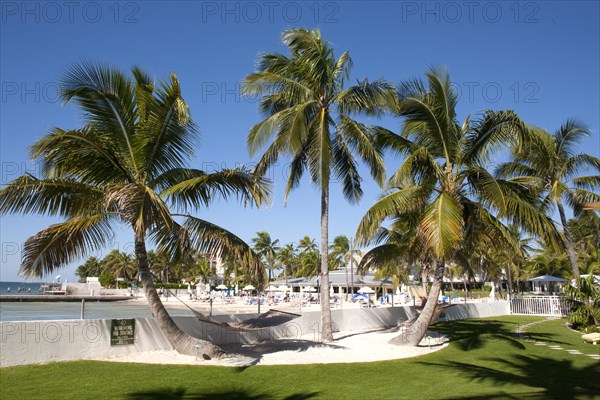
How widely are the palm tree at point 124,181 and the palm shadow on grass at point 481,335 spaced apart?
26.4 ft

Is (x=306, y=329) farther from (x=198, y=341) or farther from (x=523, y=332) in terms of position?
(x=523, y=332)

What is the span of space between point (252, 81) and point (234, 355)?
7154mm

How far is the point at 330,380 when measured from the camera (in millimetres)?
9383

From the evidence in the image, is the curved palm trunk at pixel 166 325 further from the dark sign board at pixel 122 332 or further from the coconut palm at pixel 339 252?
the coconut palm at pixel 339 252

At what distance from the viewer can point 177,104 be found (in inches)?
384

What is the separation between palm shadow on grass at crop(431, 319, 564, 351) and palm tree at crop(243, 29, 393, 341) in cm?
439

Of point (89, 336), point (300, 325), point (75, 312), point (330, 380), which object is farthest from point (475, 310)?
point (75, 312)

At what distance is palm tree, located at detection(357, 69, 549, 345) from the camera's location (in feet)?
41.7

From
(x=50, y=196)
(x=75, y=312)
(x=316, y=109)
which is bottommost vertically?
(x=75, y=312)

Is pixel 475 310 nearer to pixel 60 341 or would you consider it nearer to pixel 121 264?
pixel 60 341

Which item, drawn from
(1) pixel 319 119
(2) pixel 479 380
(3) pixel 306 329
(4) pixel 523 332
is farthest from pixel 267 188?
(4) pixel 523 332

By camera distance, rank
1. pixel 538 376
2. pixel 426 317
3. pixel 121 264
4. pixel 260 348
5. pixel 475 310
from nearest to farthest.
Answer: pixel 538 376, pixel 260 348, pixel 426 317, pixel 475 310, pixel 121 264

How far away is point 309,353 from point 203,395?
4776mm

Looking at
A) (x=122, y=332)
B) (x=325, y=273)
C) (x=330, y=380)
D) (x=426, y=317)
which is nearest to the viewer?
(x=330, y=380)
